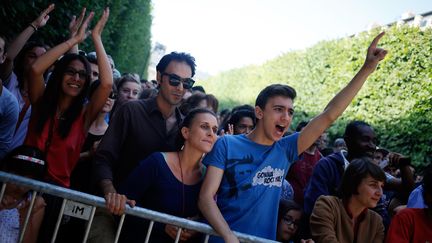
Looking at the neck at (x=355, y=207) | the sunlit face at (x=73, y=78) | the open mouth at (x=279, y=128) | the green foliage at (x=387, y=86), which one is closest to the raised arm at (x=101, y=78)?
the sunlit face at (x=73, y=78)

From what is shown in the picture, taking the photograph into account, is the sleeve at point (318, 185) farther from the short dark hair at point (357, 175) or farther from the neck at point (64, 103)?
the neck at point (64, 103)

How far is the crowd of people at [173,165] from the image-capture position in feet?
8.26

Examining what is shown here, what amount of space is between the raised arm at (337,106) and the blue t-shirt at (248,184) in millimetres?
270

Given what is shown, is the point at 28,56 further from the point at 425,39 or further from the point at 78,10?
the point at 425,39

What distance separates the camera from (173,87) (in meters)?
3.13

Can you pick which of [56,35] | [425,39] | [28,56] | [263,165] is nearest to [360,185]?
[263,165]

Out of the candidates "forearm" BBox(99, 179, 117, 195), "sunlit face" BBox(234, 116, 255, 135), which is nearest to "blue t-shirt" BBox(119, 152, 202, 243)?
"forearm" BBox(99, 179, 117, 195)

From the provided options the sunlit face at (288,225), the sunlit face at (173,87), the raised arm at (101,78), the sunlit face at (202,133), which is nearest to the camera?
the sunlit face at (202,133)

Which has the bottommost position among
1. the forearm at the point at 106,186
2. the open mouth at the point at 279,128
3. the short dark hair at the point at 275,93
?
the forearm at the point at 106,186

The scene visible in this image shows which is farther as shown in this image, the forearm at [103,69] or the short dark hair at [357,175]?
the short dark hair at [357,175]

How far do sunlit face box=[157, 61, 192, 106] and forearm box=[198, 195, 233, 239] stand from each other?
1.04m

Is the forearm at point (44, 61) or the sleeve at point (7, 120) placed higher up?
the forearm at point (44, 61)

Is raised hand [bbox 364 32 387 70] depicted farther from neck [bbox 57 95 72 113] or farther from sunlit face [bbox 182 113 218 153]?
neck [bbox 57 95 72 113]

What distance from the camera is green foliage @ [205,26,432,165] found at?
805 centimetres
